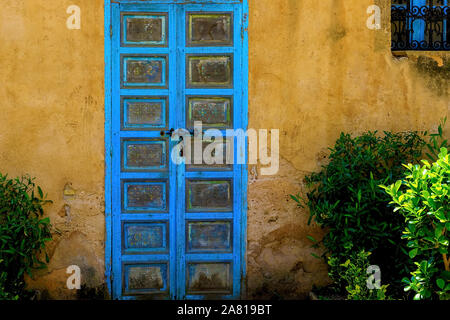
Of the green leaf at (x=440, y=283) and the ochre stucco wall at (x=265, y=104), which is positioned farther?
the ochre stucco wall at (x=265, y=104)

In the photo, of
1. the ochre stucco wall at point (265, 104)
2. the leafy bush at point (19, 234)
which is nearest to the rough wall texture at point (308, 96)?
the ochre stucco wall at point (265, 104)

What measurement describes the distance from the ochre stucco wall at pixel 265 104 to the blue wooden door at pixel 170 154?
12 cm

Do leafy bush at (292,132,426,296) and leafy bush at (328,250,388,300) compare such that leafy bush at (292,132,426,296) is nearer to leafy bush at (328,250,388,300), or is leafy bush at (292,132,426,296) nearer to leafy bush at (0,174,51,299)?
leafy bush at (328,250,388,300)

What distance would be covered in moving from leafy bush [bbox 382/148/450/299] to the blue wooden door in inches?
59.5

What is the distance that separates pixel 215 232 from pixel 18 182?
159 centimetres

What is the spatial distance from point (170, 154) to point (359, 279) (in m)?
1.75

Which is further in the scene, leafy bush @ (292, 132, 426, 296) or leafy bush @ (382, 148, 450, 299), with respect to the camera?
leafy bush @ (292, 132, 426, 296)

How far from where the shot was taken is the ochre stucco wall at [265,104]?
14.2 ft

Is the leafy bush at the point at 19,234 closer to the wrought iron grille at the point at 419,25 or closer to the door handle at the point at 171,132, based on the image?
the door handle at the point at 171,132

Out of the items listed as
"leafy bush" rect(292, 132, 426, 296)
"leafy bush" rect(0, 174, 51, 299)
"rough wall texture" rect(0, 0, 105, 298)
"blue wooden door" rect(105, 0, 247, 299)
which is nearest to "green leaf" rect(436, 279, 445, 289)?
"leafy bush" rect(292, 132, 426, 296)

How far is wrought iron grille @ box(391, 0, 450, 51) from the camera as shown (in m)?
4.59

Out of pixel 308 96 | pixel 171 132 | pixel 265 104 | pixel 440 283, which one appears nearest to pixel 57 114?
pixel 171 132

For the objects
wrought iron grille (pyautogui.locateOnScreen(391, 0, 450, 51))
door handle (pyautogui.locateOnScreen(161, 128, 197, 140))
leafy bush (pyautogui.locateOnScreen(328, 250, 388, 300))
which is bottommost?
leafy bush (pyautogui.locateOnScreen(328, 250, 388, 300))
